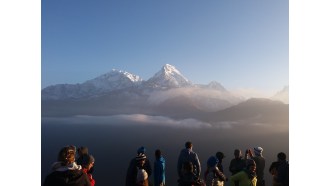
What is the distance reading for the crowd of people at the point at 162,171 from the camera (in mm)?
2918

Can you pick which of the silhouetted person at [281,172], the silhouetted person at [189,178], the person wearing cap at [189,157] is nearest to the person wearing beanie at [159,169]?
the person wearing cap at [189,157]

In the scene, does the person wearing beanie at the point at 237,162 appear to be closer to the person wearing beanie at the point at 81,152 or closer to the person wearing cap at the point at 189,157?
the person wearing cap at the point at 189,157

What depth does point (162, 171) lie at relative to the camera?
19.3 ft

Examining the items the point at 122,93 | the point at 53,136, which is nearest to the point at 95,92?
the point at 122,93

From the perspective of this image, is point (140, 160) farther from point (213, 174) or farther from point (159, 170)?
point (159, 170)

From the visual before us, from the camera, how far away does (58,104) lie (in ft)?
66.0

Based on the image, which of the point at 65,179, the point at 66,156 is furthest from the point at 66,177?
the point at 66,156

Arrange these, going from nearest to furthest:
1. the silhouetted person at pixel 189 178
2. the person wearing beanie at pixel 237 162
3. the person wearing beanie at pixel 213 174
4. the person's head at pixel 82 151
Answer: the silhouetted person at pixel 189 178 < the person wearing beanie at pixel 213 174 < the person's head at pixel 82 151 < the person wearing beanie at pixel 237 162

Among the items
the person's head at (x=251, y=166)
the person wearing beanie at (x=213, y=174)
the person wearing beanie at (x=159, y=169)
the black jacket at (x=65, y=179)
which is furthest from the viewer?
the person wearing beanie at (x=159, y=169)

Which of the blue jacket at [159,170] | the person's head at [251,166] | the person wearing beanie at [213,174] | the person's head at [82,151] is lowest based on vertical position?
the blue jacket at [159,170]

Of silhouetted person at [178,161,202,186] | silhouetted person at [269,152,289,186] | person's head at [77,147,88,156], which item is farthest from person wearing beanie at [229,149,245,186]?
person's head at [77,147,88,156]

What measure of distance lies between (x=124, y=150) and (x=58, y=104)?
5.33 m

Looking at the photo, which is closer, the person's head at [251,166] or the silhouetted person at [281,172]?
the person's head at [251,166]
